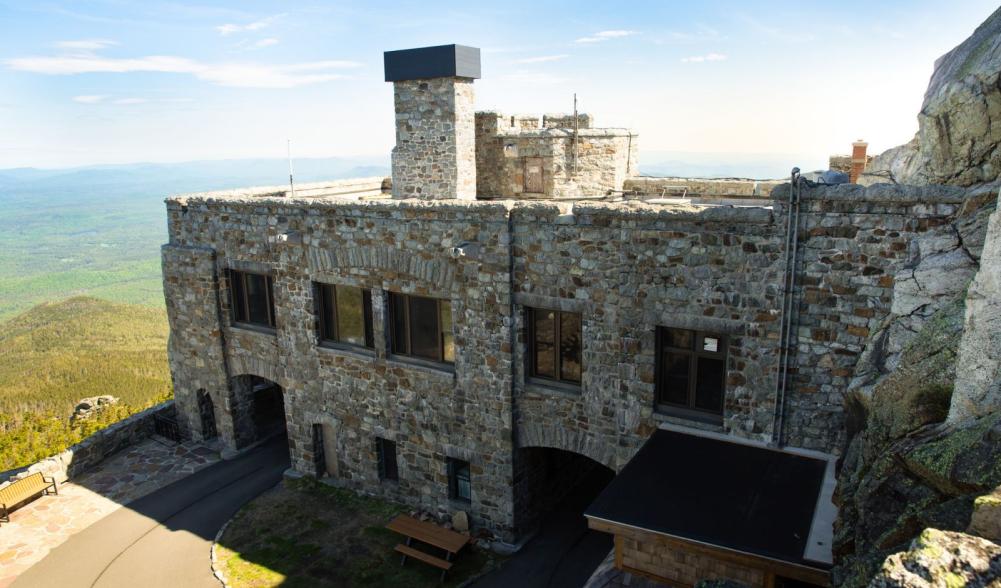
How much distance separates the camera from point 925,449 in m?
5.27

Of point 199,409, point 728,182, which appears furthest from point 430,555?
point 728,182

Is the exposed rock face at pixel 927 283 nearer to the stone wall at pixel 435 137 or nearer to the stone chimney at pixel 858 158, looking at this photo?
the stone chimney at pixel 858 158

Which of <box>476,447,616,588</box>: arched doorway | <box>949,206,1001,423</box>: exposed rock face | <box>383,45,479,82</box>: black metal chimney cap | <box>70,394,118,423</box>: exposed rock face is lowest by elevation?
<box>70,394,118,423</box>: exposed rock face

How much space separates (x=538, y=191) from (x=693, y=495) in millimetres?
11682

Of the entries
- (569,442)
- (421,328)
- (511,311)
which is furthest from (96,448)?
(569,442)

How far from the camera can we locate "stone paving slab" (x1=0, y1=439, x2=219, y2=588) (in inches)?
571

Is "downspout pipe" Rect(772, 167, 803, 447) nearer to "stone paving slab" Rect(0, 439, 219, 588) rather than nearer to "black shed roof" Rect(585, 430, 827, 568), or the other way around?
"black shed roof" Rect(585, 430, 827, 568)

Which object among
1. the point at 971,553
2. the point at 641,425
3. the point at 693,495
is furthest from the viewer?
the point at 641,425

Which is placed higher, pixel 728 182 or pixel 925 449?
pixel 728 182

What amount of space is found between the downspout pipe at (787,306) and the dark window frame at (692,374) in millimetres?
820

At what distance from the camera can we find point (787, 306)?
33.4 feet

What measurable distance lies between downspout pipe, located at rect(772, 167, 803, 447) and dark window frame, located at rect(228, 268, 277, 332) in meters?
11.4

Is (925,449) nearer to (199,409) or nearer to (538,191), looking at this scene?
(538,191)

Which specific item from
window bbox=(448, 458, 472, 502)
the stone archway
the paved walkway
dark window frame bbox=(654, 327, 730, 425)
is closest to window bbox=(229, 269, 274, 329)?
the paved walkway
